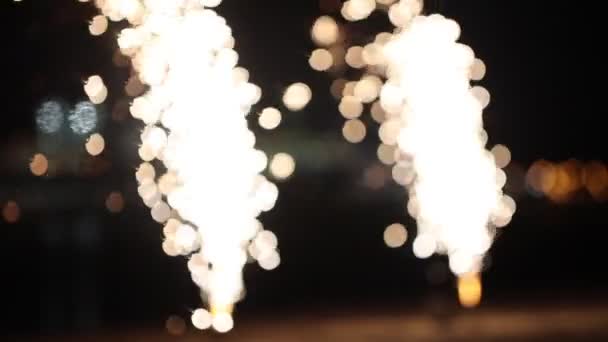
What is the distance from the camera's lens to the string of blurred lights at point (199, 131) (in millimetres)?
9328

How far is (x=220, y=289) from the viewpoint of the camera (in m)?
9.99

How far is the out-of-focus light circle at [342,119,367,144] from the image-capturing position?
13.3 meters

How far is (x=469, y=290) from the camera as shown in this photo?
1070 centimetres

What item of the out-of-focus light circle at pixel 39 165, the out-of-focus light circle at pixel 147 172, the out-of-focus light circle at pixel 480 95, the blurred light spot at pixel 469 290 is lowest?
the blurred light spot at pixel 469 290

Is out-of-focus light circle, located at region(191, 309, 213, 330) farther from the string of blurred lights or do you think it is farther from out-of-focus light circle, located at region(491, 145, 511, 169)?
out-of-focus light circle, located at region(491, 145, 511, 169)

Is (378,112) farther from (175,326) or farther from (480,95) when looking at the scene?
(175,326)

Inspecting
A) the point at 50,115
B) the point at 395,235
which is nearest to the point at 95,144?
the point at 50,115

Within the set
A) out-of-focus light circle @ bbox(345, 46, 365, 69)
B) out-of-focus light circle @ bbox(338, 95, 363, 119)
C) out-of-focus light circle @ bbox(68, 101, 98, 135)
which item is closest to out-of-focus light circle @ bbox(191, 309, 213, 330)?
out-of-focus light circle @ bbox(68, 101, 98, 135)

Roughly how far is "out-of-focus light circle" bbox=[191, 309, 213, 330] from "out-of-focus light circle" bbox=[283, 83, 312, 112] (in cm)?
293

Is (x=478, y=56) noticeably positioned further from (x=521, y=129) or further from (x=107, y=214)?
(x=107, y=214)

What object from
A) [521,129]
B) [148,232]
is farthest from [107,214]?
[521,129]

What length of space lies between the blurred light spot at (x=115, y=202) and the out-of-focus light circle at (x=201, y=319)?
2355mm

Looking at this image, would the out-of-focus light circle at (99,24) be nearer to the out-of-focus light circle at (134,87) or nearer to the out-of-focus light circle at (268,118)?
the out-of-focus light circle at (134,87)

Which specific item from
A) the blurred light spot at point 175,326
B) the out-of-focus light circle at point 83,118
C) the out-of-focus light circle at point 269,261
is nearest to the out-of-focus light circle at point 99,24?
the out-of-focus light circle at point 83,118
